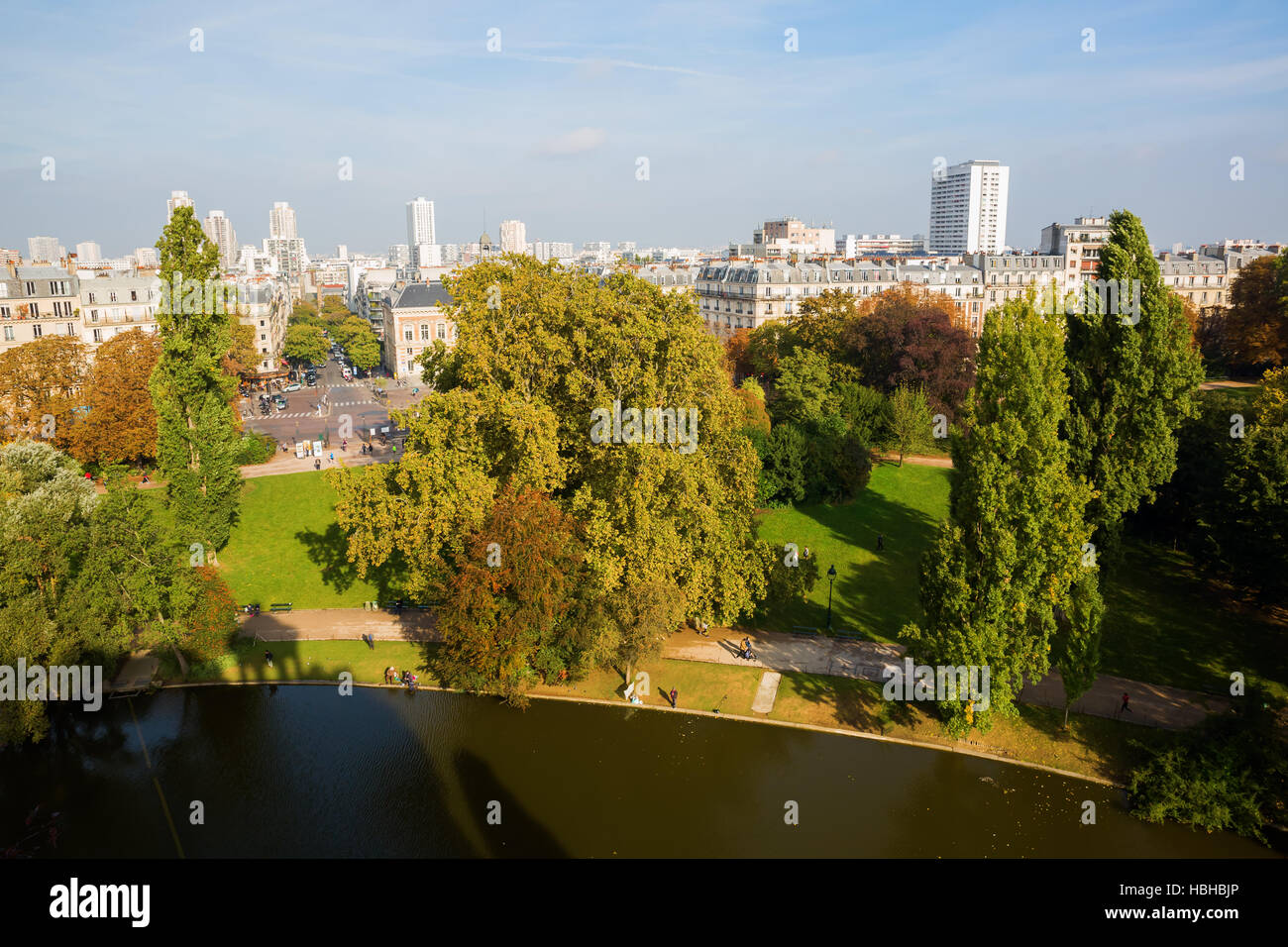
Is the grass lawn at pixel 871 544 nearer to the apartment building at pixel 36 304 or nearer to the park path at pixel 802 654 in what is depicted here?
the park path at pixel 802 654

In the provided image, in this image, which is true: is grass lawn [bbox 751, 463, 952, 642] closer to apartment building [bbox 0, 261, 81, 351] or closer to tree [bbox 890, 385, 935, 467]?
tree [bbox 890, 385, 935, 467]

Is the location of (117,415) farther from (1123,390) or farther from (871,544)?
(1123,390)

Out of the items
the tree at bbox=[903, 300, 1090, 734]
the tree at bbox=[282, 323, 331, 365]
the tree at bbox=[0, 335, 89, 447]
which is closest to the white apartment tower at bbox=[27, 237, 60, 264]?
the tree at bbox=[282, 323, 331, 365]

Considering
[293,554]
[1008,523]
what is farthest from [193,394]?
[1008,523]

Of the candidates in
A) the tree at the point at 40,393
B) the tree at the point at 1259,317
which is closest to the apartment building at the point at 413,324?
the tree at the point at 40,393

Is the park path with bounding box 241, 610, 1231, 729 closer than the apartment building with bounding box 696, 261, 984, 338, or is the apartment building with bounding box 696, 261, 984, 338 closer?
the park path with bounding box 241, 610, 1231, 729

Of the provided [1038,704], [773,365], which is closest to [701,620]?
[1038,704]
